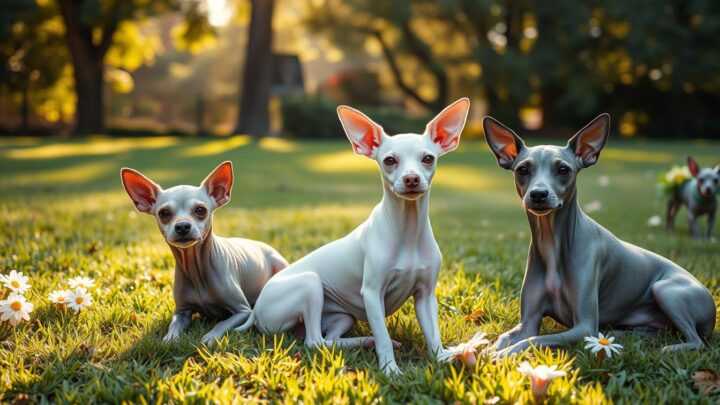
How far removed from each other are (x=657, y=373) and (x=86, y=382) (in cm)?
275

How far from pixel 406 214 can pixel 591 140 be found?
1.11 metres

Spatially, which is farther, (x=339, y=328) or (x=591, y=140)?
(x=339, y=328)

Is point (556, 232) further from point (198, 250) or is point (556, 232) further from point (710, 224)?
point (710, 224)

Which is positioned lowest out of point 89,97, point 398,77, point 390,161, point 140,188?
point 89,97

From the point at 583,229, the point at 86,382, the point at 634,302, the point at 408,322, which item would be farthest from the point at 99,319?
the point at 634,302

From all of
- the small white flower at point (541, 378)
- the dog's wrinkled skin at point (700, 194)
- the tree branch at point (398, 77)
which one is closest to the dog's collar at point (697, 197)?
the dog's wrinkled skin at point (700, 194)

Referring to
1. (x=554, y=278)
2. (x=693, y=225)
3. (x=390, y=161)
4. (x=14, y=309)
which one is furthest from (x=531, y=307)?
(x=693, y=225)

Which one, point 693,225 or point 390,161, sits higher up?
point 390,161

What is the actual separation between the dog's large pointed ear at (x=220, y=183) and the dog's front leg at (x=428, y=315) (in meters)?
1.38

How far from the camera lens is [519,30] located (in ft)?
108

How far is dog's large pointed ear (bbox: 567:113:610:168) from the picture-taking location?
337cm

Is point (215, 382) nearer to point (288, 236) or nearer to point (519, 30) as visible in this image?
point (288, 236)

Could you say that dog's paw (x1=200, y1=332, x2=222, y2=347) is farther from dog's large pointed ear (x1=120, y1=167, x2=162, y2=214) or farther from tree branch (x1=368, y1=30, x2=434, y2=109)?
tree branch (x1=368, y1=30, x2=434, y2=109)

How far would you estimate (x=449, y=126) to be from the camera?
3574mm
